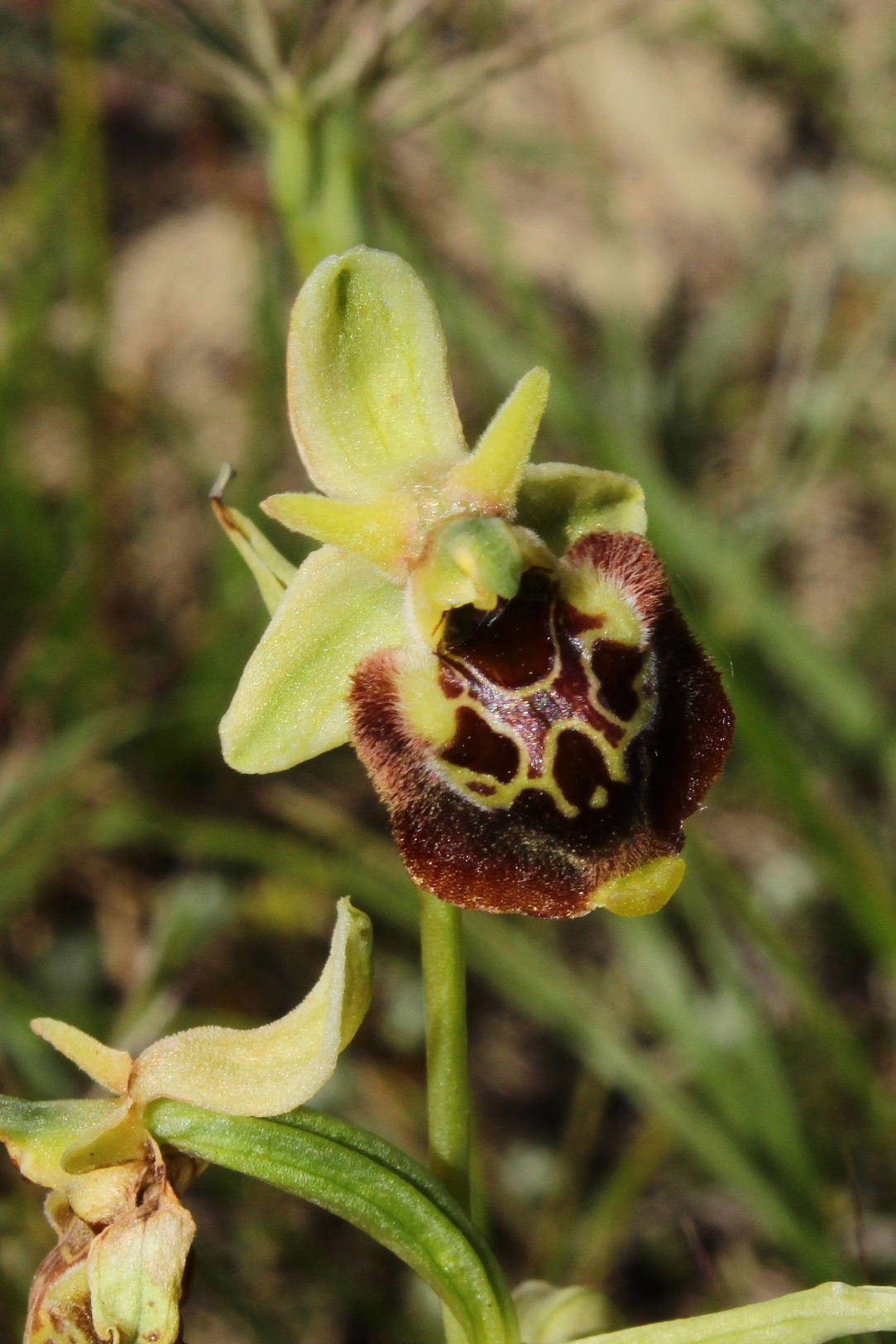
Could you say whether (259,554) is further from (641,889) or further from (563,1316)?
(563,1316)

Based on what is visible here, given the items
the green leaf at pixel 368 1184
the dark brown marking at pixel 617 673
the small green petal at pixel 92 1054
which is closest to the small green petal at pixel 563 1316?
the green leaf at pixel 368 1184

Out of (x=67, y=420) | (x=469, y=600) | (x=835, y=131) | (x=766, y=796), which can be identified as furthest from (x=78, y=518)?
(x=835, y=131)

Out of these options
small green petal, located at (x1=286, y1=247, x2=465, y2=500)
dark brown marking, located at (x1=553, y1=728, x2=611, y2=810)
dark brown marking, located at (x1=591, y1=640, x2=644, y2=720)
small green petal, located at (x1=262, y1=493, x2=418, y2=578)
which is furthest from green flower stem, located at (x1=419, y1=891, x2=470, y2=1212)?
small green petal, located at (x1=286, y1=247, x2=465, y2=500)

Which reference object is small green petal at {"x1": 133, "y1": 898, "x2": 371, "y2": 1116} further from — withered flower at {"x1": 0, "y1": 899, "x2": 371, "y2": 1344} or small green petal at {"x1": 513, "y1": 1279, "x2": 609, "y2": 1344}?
small green petal at {"x1": 513, "y1": 1279, "x2": 609, "y2": 1344}

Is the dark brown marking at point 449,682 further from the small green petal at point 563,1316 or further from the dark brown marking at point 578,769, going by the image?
the small green petal at point 563,1316

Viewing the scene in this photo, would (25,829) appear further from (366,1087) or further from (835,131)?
(835,131)

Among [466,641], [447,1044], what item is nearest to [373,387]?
[466,641]
